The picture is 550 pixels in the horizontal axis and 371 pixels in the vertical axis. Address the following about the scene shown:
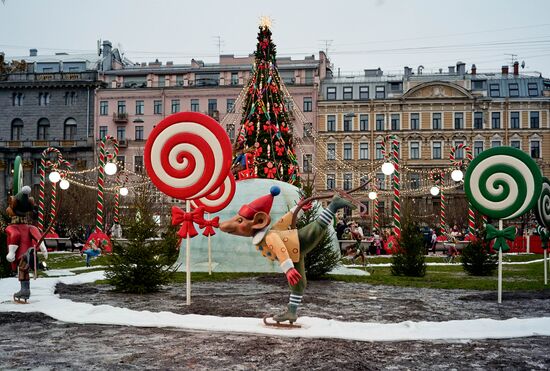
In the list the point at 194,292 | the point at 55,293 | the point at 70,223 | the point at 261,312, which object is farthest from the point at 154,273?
the point at 70,223

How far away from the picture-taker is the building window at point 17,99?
233 ft

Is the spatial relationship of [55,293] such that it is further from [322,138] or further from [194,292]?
[322,138]

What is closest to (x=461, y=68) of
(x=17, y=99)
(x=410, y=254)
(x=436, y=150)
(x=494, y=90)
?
(x=494, y=90)

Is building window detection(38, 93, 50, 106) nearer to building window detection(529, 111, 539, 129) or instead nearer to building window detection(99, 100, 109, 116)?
building window detection(99, 100, 109, 116)

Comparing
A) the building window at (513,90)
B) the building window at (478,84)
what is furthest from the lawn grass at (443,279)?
the building window at (513,90)

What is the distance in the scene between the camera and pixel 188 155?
497 inches

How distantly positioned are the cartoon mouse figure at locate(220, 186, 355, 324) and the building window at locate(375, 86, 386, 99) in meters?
57.0

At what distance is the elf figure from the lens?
42.1 ft

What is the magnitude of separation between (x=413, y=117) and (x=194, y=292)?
53110 millimetres

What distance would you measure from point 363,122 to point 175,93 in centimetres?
1885

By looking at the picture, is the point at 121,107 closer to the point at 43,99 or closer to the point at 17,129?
the point at 43,99

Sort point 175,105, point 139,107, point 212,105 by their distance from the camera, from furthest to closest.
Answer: point 139,107
point 175,105
point 212,105

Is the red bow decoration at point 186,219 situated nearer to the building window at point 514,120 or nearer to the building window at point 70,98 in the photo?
the building window at point 514,120

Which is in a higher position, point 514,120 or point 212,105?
point 212,105
